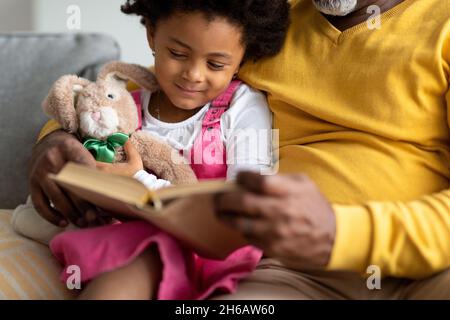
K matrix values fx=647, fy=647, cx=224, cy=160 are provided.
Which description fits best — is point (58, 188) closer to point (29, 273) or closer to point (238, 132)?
point (29, 273)

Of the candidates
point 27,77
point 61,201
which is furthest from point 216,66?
point 27,77

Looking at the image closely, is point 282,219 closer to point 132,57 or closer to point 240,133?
point 240,133

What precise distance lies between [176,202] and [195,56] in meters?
0.49

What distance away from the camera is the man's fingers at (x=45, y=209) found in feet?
4.14

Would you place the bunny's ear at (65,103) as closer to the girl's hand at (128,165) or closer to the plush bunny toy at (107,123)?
the plush bunny toy at (107,123)

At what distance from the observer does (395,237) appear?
3.37ft

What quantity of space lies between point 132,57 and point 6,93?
54 cm

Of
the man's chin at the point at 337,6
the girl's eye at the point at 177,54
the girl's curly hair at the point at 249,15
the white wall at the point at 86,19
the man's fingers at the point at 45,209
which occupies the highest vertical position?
the man's chin at the point at 337,6

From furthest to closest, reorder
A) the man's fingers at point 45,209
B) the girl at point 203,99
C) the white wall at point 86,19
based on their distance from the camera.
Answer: the white wall at point 86,19
the man's fingers at point 45,209
the girl at point 203,99

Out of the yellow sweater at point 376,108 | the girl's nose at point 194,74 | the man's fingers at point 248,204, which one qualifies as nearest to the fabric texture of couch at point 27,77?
the girl's nose at point 194,74

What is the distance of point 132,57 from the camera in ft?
7.13

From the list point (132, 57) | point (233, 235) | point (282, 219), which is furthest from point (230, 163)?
point (132, 57)

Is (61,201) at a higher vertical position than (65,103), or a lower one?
lower

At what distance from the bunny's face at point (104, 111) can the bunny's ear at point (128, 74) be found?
3 centimetres
